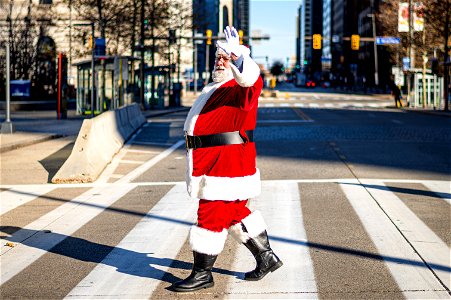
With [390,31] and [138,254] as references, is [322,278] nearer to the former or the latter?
[138,254]

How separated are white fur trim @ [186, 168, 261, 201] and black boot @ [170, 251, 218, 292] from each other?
1.47 ft

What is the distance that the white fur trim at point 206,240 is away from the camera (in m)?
5.73

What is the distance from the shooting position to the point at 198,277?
5785 mm

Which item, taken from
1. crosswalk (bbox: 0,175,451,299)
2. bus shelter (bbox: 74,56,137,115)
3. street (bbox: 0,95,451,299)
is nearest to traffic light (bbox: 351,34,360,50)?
bus shelter (bbox: 74,56,137,115)

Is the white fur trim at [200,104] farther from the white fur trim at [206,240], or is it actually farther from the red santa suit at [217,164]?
the white fur trim at [206,240]

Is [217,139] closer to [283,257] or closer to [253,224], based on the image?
[253,224]

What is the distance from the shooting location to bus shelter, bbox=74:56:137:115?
116 feet

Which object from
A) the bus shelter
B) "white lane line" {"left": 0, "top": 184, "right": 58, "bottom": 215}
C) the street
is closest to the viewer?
the street

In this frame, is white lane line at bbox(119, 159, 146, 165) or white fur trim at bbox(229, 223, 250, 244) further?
white lane line at bbox(119, 159, 146, 165)

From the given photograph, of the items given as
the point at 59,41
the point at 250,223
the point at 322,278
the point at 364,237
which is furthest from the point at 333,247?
the point at 59,41

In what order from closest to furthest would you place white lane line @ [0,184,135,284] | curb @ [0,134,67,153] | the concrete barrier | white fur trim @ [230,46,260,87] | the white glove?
1. white fur trim @ [230,46,260,87]
2. the white glove
3. white lane line @ [0,184,135,284]
4. the concrete barrier
5. curb @ [0,134,67,153]

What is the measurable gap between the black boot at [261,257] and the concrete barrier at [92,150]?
718cm

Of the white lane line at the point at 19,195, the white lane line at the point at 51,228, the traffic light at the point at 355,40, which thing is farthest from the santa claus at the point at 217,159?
the traffic light at the point at 355,40

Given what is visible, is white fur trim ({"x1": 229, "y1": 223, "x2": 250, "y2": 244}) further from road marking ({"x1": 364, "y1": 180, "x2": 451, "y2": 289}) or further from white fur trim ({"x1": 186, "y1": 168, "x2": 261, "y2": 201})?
road marking ({"x1": 364, "y1": 180, "x2": 451, "y2": 289})
